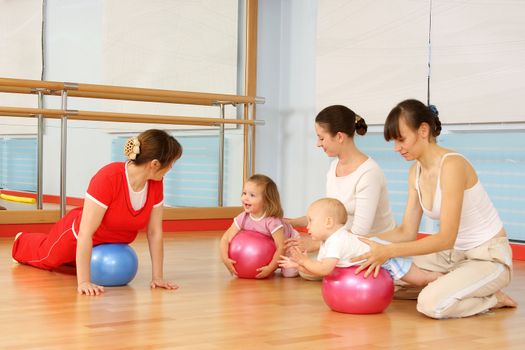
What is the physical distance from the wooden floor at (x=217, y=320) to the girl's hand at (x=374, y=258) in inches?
6.3

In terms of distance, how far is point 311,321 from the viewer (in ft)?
8.65

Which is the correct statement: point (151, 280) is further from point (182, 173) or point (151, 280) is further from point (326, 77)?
point (326, 77)

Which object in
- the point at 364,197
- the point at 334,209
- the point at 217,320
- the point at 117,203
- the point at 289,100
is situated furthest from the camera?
the point at 289,100

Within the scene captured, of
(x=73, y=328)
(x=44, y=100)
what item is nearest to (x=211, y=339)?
A: (x=73, y=328)

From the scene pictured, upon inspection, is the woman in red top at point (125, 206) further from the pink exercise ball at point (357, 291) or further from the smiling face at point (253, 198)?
the pink exercise ball at point (357, 291)

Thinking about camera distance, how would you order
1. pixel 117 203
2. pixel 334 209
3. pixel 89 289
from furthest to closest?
pixel 117 203
pixel 89 289
pixel 334 209

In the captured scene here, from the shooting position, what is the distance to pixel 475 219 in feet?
9.49

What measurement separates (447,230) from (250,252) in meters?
1.04

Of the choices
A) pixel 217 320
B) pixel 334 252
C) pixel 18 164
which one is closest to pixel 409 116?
pixel 334 252

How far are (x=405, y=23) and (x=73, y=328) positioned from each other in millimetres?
3366

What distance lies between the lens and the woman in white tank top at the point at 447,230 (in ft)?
Result: 8.90

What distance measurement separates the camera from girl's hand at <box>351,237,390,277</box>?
2.71 meters

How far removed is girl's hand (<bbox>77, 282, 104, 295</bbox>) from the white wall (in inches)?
119

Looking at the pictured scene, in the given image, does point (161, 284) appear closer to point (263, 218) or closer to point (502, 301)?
point (263, 218)
